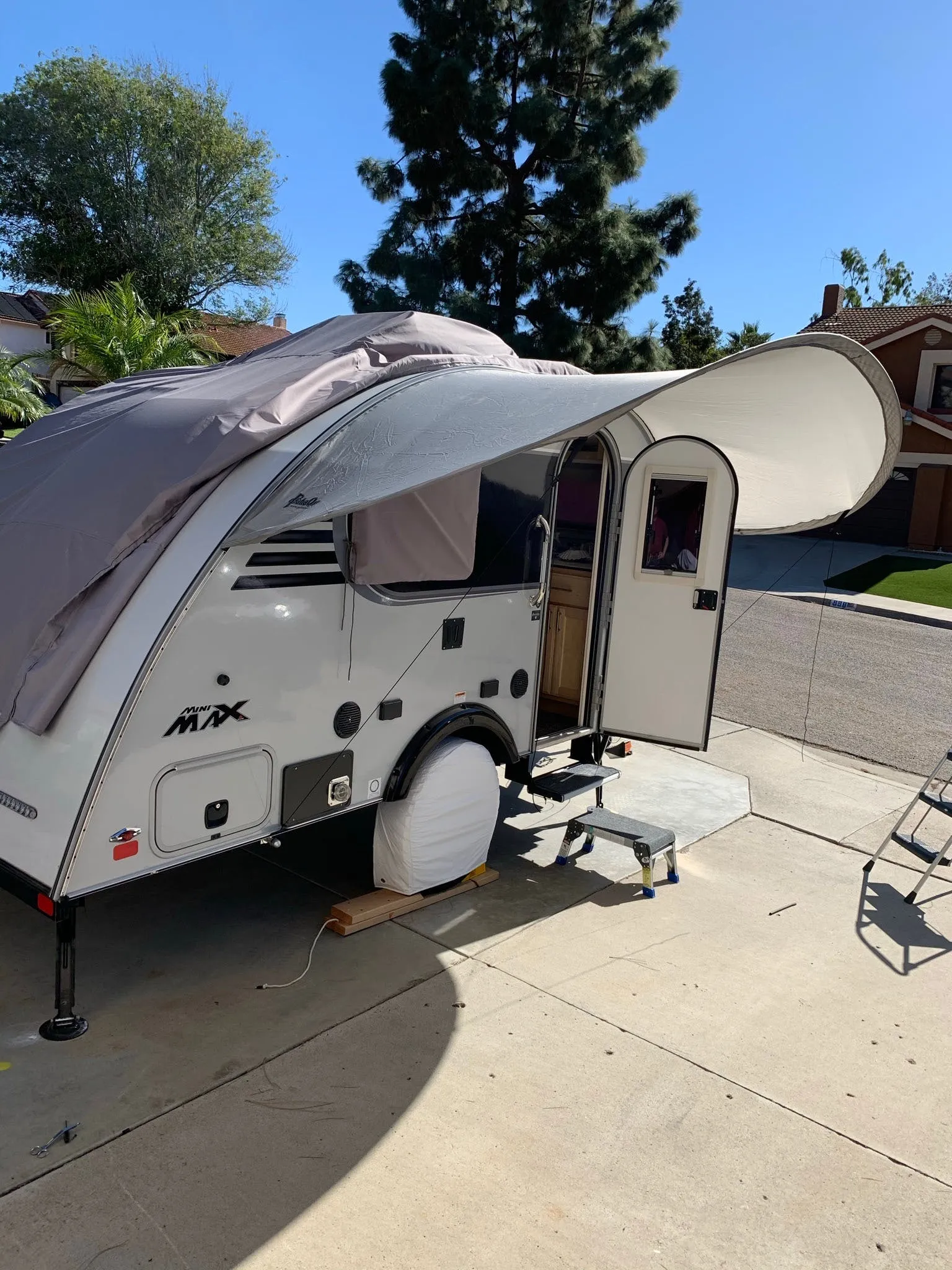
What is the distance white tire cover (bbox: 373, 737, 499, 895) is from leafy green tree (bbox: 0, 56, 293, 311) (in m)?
26.9

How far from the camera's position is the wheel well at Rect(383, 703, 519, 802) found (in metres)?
4.99

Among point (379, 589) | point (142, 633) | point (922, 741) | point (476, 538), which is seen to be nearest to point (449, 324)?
point (476, 538)

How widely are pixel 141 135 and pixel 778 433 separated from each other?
1132 inches

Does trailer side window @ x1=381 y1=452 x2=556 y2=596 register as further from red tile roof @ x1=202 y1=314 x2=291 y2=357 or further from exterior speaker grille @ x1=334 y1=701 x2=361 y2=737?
red tile roof @ x1=202 y1=314 x2=291 y2=357

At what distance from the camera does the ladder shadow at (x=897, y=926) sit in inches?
204

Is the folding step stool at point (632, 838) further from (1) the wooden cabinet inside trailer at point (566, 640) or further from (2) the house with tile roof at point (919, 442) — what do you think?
(2) the house with tile roof at point (919, 442)

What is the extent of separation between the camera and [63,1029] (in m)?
3.98

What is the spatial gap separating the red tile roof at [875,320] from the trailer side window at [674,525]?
23.0 meters

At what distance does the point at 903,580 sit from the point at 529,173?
39.9 feet

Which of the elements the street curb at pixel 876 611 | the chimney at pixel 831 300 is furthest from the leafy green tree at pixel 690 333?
the street curb at pixel 876 611

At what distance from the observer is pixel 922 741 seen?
943 centimetres

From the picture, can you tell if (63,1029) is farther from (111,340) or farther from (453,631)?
(111,340)

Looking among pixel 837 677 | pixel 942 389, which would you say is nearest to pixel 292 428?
pixel 837 677

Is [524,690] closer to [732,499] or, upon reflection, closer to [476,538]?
[476,538]
